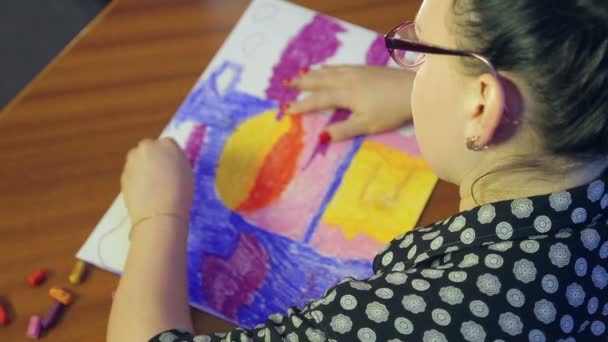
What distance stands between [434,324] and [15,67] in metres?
1.21

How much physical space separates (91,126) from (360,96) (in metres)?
0.32

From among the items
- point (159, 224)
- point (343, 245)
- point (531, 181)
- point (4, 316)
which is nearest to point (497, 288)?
point (531, 181)

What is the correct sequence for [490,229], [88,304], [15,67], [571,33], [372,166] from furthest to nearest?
1. [15,67]
2. [372,166]
3. [88,304]
4. [490,229]
5. [571,33]

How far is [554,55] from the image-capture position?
50cm

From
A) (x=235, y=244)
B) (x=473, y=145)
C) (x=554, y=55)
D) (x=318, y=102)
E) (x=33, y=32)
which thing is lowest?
(x=33, y=32)

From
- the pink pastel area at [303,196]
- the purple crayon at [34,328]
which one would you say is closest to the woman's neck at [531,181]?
the pink pastel area at [303,196]

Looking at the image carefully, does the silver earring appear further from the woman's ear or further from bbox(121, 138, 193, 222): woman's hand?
bbox(121, 138, 193, 222): woman's hand

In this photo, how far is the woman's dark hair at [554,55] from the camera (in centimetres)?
49

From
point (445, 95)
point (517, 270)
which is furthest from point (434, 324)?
point (445, 95)

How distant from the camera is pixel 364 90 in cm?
91

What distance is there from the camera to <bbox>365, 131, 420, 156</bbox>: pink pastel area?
87cm

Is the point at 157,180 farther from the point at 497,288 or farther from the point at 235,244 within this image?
the point at 497,288

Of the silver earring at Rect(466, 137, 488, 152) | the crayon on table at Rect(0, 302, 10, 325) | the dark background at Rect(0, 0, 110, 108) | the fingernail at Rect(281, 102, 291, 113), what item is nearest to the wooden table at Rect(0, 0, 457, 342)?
the crayon on table at Rect(0, 302, 10, 325)

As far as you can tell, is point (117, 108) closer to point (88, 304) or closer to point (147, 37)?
point (147, 37)
